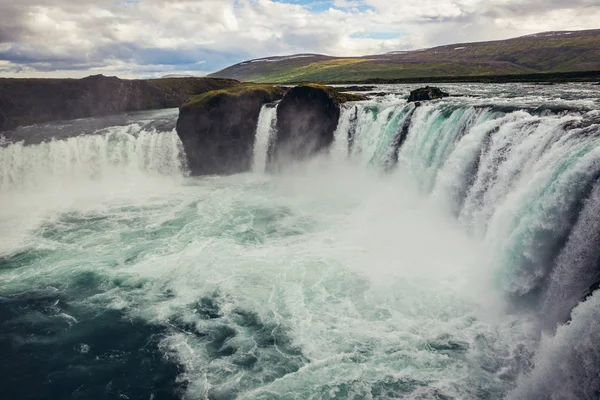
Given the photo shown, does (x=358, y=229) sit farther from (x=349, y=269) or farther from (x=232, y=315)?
(x=232, y=315)

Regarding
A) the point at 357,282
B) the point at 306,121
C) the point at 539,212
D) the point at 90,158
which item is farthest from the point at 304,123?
the point at 539,212

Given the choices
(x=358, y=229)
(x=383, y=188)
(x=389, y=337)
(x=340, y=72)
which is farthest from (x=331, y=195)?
(x=340, y=72)

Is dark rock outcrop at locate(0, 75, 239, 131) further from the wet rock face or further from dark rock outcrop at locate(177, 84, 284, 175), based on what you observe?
the wet rock face

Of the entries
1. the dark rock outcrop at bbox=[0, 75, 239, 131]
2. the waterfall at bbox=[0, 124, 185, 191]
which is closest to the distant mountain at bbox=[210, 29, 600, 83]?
the dark rock outcrop at bbox=[0, 75, 239, 131]

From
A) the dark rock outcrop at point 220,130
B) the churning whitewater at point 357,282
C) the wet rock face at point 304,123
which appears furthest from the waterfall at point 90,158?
the wet rock face at point 304,123

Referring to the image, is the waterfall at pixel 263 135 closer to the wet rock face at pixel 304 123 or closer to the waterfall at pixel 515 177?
the wet rock face at pixel 304 123

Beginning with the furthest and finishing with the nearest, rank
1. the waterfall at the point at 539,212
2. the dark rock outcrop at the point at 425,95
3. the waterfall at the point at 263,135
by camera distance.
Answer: the waterfall at the point at 263,135 < the dark rock outcrop at the point at 425,95 < the waterfall at the point at 539,212
